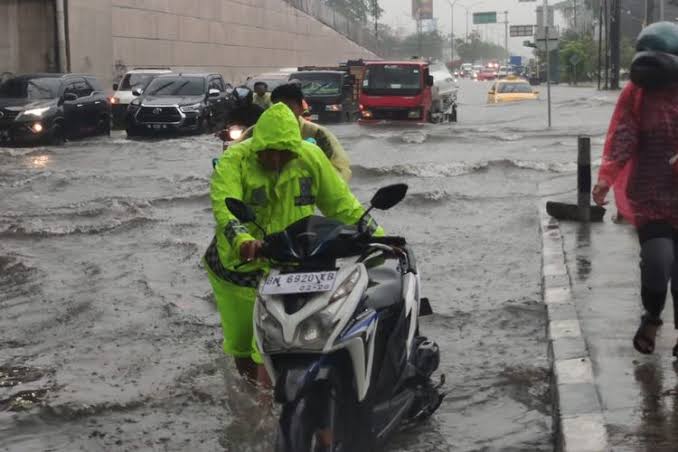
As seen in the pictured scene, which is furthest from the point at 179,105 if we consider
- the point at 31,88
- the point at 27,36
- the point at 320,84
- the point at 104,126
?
the point at 27,36

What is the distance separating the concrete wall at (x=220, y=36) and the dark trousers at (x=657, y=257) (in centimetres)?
3881

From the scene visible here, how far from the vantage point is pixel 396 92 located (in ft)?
113

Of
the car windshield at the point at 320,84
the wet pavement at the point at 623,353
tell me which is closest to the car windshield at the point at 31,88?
the car windshield at the point at 320,84

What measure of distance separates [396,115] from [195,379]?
90.3ft

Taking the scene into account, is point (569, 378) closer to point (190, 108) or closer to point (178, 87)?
point (190, 108)

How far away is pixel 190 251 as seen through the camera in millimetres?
12664

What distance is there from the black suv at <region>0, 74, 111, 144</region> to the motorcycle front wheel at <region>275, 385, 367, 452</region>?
22.8m

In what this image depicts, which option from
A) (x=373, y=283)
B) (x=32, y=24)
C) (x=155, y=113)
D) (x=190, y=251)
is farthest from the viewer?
(x=32, y=24)

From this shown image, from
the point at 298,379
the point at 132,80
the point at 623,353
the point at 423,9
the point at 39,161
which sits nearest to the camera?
the point at 298,379

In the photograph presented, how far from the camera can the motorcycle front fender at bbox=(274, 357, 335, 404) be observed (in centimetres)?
446

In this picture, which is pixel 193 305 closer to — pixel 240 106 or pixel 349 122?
pixel 240 106

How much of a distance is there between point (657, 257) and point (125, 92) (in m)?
29.7

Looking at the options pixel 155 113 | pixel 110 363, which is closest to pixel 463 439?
pixel 110 363

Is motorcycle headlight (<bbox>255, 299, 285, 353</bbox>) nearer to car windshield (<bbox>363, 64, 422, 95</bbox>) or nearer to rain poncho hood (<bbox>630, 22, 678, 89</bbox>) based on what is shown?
rain poncho hood (<bbox>630, 22, 678, 89</bbox>)
